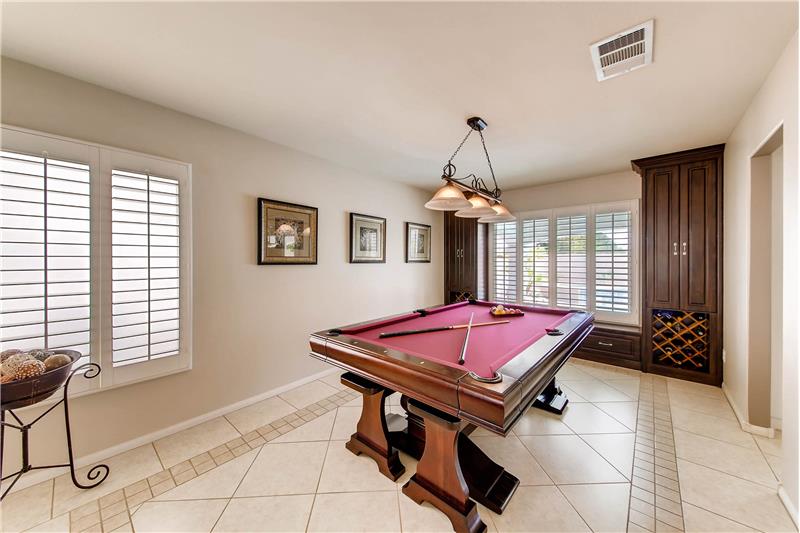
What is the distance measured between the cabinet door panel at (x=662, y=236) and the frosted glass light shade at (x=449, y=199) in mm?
2657

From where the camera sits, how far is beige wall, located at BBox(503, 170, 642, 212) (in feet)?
13.0

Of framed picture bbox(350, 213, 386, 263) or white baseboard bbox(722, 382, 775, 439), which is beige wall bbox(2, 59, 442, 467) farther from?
white baseboard bbox(722, 382, 775, 439)

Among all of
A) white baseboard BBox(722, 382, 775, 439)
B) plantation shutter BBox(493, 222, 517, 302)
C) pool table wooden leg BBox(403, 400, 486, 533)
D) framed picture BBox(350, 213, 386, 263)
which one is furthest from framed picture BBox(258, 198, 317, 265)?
white baseboard BBox(722, 382, 775, 439)

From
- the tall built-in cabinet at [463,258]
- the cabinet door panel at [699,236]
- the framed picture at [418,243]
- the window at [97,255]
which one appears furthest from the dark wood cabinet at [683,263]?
the window at [97,255]

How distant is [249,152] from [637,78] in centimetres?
314

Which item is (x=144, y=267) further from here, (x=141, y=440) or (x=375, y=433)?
(x=375, y=433)

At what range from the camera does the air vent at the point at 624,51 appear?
1.56 m

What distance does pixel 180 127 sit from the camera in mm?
2453

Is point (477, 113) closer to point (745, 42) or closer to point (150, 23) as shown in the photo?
point (745, 42)

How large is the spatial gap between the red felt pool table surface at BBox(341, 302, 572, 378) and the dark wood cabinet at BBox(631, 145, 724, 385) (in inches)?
58.6

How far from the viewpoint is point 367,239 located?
4.08 meters

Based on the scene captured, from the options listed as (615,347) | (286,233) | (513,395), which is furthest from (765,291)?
(286,233)

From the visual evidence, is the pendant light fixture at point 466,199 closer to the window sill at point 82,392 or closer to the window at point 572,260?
the window at point 572,260

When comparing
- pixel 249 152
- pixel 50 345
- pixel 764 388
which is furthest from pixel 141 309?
pixel 764 388
